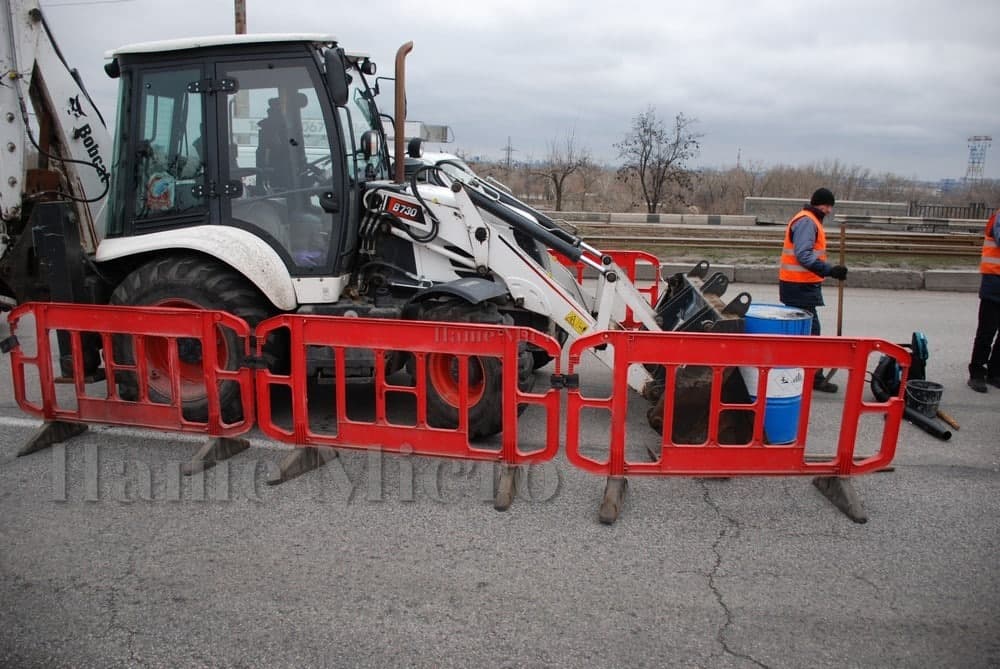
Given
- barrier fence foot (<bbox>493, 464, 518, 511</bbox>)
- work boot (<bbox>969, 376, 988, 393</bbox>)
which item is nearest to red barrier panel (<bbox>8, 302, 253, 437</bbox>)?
barrier fence foot (<bbox>493, 464, 518, 511</bbox>)

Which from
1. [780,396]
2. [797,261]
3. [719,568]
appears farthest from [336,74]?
[797,261]

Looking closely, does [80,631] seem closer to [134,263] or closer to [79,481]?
[79,481]

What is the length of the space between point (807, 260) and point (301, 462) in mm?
4792

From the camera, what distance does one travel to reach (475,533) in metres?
→ 4.09

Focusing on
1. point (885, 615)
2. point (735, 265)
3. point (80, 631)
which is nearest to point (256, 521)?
point (80, 631)

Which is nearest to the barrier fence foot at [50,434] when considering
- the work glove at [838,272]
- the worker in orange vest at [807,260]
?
the worker in orange vest at [807,260]

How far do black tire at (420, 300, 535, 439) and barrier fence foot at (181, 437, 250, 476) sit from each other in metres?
1.35

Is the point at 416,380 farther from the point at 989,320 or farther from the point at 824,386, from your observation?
the point at 989,320

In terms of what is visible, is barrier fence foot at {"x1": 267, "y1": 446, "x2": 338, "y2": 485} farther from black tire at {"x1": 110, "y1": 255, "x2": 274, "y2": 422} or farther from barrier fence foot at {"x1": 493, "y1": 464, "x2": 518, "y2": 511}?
barrier fence foot at {"x1": 493, "y1": 464, "x2": 518, "y2": 511}

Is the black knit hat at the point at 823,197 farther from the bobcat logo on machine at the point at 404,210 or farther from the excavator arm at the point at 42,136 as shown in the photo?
the excavator arm at the point at 42,136

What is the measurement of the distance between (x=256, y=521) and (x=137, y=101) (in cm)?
345

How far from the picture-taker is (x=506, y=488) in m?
4.45

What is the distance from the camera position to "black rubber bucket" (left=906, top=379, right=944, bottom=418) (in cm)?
594

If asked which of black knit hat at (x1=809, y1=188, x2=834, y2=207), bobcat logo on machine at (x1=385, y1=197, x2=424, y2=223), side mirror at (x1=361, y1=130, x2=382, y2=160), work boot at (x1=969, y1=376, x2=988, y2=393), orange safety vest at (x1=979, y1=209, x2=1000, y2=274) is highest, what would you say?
side mirror at (x1=361, y1=130, x2=382, y2=160)
